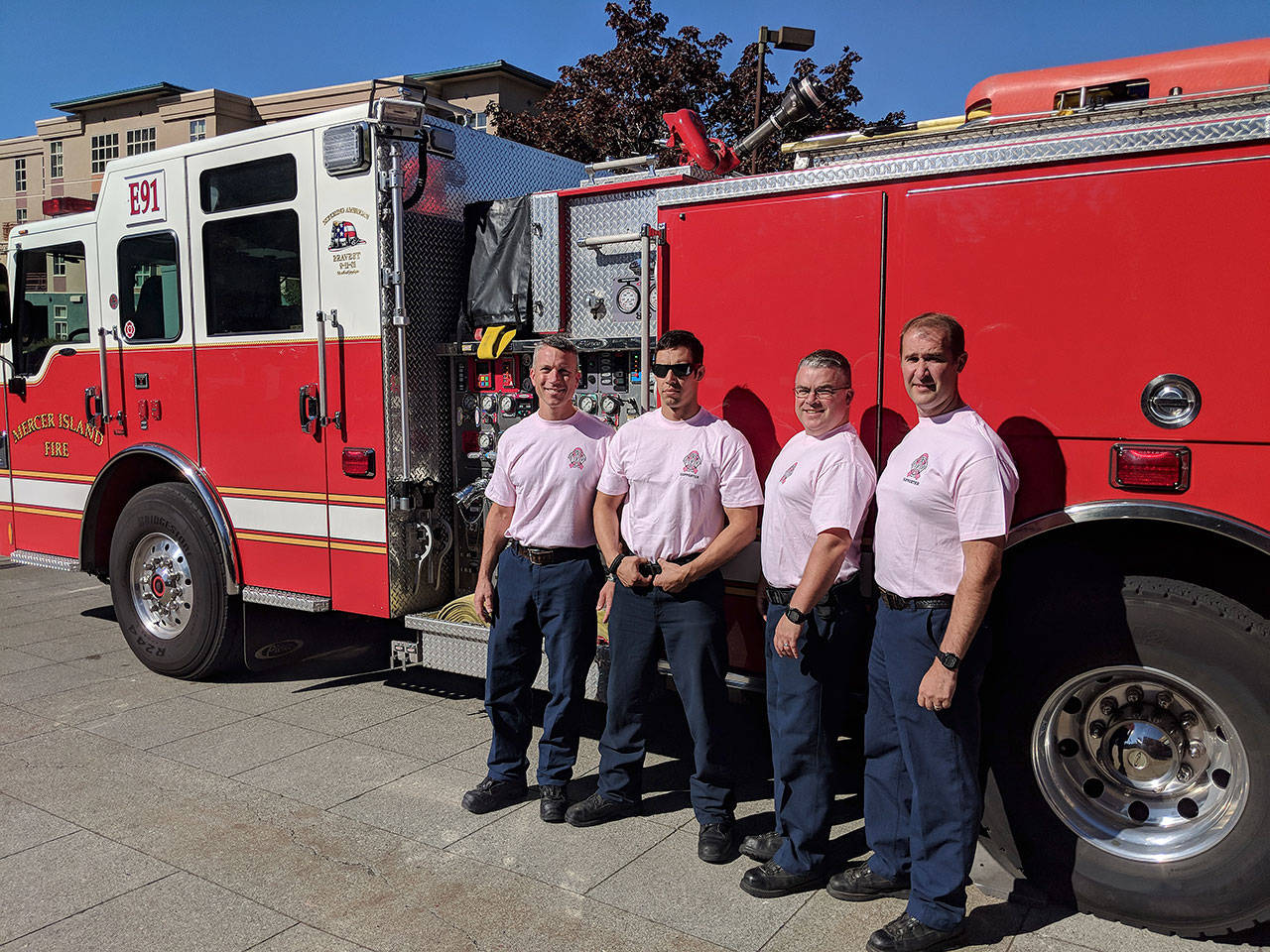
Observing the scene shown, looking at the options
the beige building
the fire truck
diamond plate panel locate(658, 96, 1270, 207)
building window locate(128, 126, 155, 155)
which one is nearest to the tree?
the fire truck

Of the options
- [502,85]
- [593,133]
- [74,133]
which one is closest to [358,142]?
[593,133]

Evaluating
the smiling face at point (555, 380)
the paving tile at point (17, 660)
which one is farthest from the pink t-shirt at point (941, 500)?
the paving tile at point (17, 660)

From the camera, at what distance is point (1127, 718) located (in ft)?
11.2

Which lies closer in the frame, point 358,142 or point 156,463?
point 358,142

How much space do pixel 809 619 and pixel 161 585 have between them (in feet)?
14.6

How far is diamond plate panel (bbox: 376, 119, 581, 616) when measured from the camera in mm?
5195

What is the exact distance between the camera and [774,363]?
4051 millimetres

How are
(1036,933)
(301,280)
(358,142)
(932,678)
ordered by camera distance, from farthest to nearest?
1. (301,280)
2. (358,142)
3. (1036,933)
4. (932,678)

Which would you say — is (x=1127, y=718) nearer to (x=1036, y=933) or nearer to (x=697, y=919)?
(x=1036, y=933)

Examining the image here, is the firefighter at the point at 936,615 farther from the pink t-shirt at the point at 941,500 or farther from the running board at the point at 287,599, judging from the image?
the running board at the point at 287,599

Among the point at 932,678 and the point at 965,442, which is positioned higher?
the point at 965,442

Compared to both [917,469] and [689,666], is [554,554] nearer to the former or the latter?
[689,666]

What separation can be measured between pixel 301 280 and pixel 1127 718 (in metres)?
4.42

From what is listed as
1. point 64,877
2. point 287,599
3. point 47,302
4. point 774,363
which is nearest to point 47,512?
point 47,302
